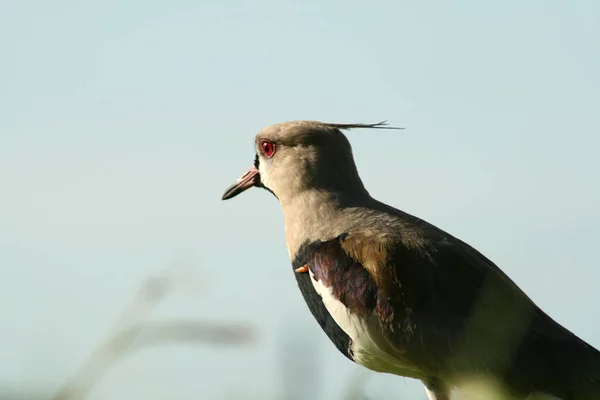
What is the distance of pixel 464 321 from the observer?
5.78 m

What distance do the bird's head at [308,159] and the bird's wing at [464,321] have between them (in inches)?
48.0

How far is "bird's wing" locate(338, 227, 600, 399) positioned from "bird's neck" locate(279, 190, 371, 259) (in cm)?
65

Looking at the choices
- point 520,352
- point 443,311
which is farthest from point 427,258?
point 520,352

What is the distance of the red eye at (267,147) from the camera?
7758 mm

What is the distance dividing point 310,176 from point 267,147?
0.66 m

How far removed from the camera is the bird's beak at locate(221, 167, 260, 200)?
8.19m

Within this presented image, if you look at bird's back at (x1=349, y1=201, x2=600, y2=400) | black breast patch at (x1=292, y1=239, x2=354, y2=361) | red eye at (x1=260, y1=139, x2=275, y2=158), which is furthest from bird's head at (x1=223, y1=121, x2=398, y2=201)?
bird's back at (x1=349, y1=201, x2=600, y2=400)

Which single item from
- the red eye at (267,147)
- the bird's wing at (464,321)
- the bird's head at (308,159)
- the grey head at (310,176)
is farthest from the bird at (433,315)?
the red eye at (267,147)

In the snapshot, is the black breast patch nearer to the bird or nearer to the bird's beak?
the bird

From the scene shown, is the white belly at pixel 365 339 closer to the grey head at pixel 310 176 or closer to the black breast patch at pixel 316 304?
the black breast patch at pixel 316 304

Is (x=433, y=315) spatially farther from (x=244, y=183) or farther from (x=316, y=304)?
(x=244, y=183)

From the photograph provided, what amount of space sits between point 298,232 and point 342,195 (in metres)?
0.43

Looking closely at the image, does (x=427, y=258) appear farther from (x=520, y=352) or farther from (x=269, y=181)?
(x=269, y=181)

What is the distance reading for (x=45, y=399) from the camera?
2205 millimetres
